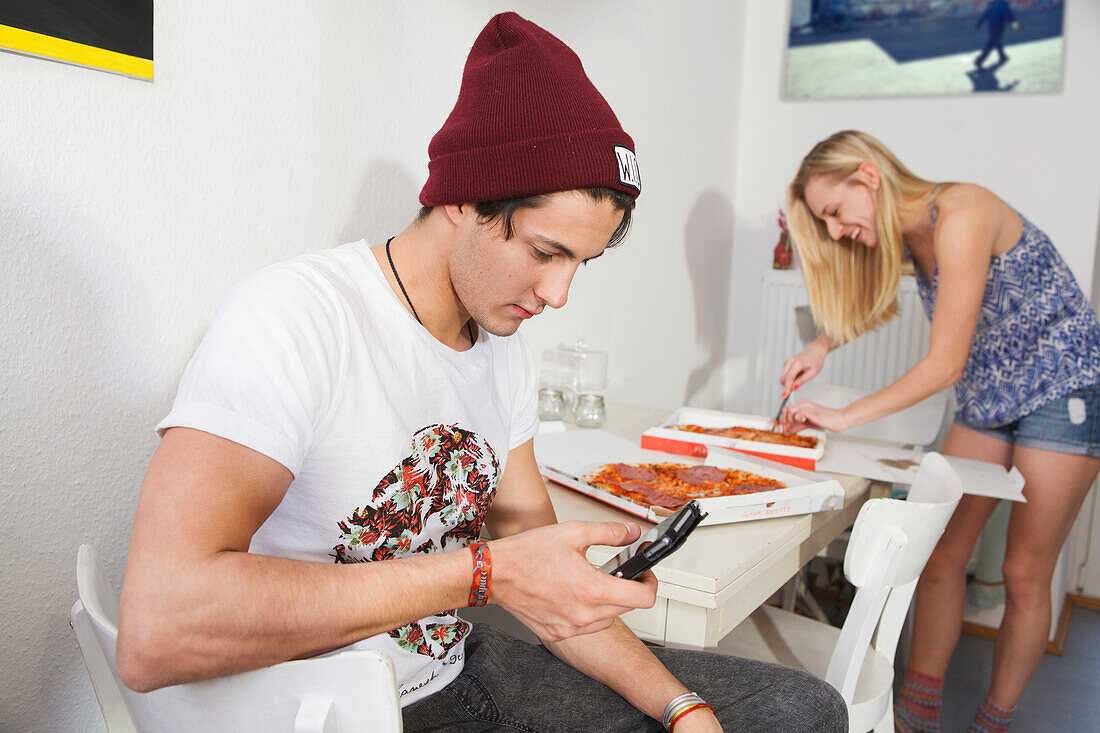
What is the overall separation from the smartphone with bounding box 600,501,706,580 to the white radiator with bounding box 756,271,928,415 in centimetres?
253

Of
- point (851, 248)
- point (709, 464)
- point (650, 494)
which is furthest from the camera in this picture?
point (851, 248)

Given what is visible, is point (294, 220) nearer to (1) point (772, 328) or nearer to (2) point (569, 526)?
(2) point (569, 526)

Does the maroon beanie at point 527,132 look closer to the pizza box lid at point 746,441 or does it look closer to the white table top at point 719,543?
the white table top at point 719,543

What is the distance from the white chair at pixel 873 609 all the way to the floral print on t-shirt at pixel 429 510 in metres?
0.56

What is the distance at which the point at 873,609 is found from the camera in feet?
4.11

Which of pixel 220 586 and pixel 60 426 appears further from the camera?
pixel 60 426

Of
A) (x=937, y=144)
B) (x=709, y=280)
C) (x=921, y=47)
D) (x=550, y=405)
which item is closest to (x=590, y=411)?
(x=550, y=405)

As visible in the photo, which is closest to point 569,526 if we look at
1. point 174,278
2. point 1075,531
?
point 174,278

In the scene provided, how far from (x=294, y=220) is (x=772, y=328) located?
2501 millimetres

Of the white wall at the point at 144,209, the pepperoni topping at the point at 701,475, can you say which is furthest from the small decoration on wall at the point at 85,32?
the pepperoni topping at the point at 701,475

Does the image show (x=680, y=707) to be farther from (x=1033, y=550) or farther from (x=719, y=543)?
(x=1033, y=550)

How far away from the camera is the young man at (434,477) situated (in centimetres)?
72

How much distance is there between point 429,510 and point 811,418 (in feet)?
3.98

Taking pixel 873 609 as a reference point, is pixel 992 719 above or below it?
below
